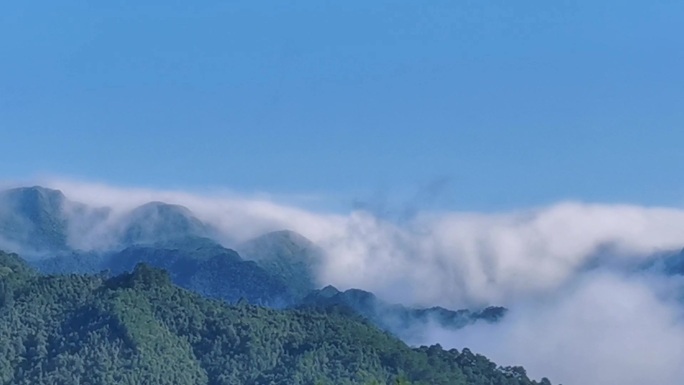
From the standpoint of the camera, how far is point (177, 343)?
107625 mm

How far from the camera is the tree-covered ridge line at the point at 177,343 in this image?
10262 cm

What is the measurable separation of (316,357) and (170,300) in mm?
14560

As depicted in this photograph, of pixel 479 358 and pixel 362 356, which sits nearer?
pixel 362 356

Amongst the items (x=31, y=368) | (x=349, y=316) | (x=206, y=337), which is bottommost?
(x=31, y=368)

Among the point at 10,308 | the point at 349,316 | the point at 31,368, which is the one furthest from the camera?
the point at 349,316

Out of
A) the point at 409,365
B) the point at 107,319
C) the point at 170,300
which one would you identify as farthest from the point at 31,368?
the point at 409,365

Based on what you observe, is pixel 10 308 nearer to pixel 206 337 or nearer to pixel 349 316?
pixel 206 337

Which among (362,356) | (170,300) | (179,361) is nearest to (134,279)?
(170,300)

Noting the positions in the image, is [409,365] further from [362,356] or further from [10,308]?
[10,308]

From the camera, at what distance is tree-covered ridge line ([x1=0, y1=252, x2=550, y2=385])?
102625 millimetres

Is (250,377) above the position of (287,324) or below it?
below

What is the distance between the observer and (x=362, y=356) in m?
108

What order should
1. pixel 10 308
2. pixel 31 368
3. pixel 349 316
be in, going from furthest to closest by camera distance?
pixel 349 316 → pixel 10 308 → pixel 31 368

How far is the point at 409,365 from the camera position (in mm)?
109375
